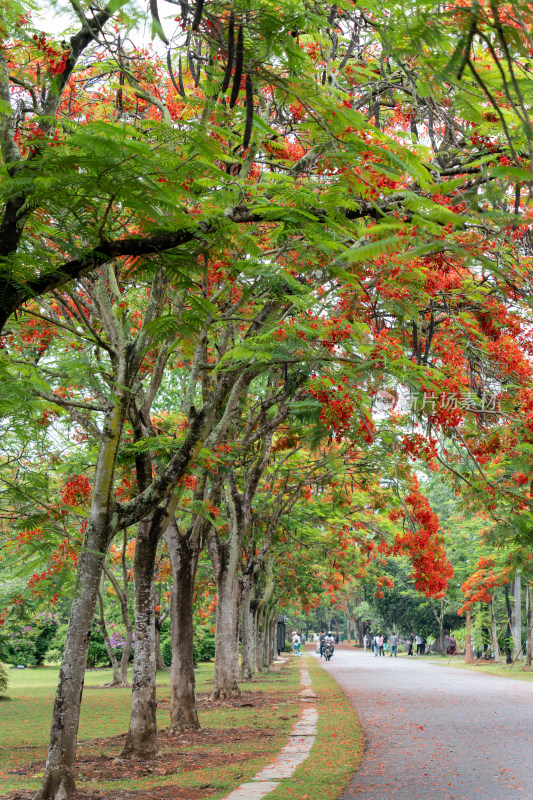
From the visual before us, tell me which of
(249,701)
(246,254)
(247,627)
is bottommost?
(249,701)

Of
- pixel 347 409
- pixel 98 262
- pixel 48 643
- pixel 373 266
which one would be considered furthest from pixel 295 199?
pixel 48 643

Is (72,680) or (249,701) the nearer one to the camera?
(72,680)

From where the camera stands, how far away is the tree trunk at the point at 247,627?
A: 19.9 m

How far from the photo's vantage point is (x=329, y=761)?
324 inches

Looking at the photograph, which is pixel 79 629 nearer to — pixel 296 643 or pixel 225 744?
pixel 225 744

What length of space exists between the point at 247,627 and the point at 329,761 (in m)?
13.2

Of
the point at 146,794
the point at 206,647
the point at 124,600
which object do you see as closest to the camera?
the point at 146,794

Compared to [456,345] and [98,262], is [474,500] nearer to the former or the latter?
[456,345]

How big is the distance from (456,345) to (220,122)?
4.24 m

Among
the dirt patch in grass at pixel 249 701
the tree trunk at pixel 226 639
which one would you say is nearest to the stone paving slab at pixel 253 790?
the dirt patch in grass at pixel 249 701

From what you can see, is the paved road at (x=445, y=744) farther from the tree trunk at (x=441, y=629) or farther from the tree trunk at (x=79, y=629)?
the tree trunk at (x=441, y=629)

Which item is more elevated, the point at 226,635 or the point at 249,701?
the point at 226,635

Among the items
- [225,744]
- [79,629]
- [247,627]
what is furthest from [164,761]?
[247,627]

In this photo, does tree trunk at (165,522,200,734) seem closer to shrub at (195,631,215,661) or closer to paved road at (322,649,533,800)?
paved road at (322,649,533,800)
